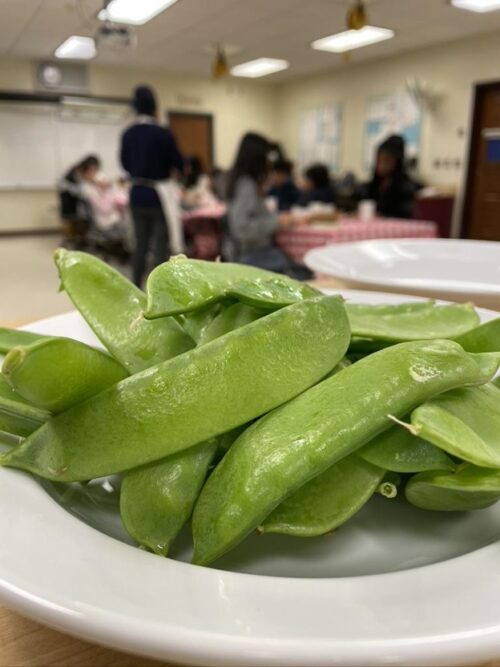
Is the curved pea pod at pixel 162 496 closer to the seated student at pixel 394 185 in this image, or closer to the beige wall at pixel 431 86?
the seated student at pixel 394 185

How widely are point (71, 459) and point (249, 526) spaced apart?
108mm

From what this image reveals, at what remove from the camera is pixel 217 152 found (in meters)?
7.25

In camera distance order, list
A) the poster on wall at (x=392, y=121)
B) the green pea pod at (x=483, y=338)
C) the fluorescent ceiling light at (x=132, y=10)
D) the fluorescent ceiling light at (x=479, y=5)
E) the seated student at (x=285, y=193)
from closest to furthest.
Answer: the green pea pod at (x=483, y=338) → the fluorescent ceiling light at (x=132, y=10) → the fluorescent ceiling light at (x=479, y=5) → the seated student at (x=285, y=193) → the poster on wall at (x=392, y=121)

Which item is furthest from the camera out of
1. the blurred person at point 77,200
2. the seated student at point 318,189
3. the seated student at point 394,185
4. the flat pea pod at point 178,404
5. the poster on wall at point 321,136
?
the poster on wall at point 321,136

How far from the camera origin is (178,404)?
0.30m

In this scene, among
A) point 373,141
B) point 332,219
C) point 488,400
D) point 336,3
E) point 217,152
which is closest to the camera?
point 488,400

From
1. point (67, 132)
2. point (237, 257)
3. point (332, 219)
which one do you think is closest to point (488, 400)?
point (237, 257)

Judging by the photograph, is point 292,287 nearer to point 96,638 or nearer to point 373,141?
point 96,638

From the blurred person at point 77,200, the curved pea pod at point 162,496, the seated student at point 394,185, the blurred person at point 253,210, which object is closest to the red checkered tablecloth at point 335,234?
the blurred person at point 253,210

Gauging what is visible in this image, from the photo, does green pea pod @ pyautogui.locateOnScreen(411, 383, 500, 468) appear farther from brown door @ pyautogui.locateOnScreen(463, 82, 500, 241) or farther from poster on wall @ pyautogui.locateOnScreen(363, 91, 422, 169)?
poster on wall @ pyautogui.locateOnScreen(363, 91, 422, 169)

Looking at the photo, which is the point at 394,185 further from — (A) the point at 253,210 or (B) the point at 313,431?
(B) the point at 313,431

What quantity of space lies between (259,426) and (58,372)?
0.11 m

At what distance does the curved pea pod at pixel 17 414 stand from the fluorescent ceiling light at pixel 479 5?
3.94 meters

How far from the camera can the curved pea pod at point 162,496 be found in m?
0.29
